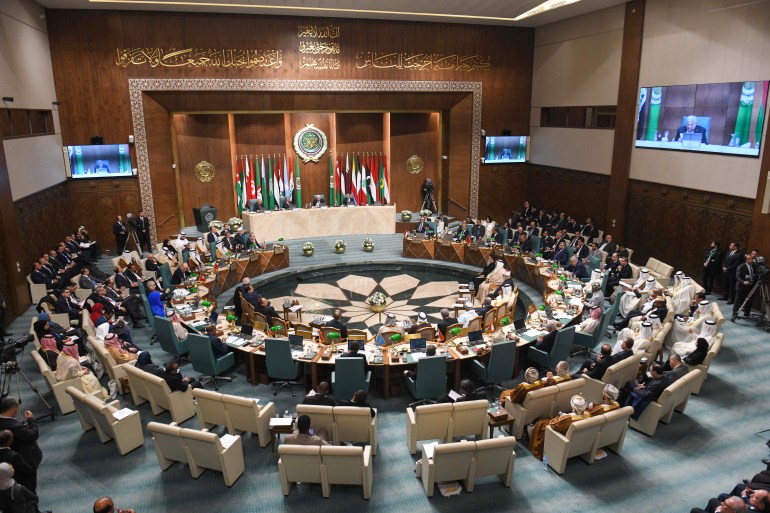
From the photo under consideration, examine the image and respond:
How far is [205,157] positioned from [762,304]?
17.5m

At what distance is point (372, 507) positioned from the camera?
6.07 meters

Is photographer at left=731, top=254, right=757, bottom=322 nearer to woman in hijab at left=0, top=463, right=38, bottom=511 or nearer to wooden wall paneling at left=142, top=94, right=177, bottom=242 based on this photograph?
woman in hijab at left=0, top=463, right=38, bottom=511

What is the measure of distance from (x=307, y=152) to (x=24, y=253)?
10.5 metres

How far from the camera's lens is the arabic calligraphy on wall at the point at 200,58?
648 inches

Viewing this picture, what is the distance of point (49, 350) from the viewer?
8.46 m

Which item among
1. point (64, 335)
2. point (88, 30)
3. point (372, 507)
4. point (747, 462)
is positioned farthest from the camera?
point (88, 30)

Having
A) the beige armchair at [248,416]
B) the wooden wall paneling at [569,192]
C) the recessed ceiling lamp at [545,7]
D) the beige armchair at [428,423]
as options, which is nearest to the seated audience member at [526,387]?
the beige armchair at [428,423]

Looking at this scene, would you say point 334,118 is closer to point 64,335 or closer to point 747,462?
point 64,335

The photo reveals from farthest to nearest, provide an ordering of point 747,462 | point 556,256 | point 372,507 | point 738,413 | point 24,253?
point 556,256, point 24,253, point 738,413, point 747,462, point 372,507

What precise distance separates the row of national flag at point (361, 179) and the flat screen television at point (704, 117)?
9392 mm

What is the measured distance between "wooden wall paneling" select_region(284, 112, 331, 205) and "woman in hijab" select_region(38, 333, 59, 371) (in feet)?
43.8

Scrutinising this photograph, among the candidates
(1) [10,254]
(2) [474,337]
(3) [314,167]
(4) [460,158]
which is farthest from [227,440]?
(4) [460,158]

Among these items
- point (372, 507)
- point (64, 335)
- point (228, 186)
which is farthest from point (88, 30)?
point (372, 507)

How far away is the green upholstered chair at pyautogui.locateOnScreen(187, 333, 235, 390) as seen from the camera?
8.73m
